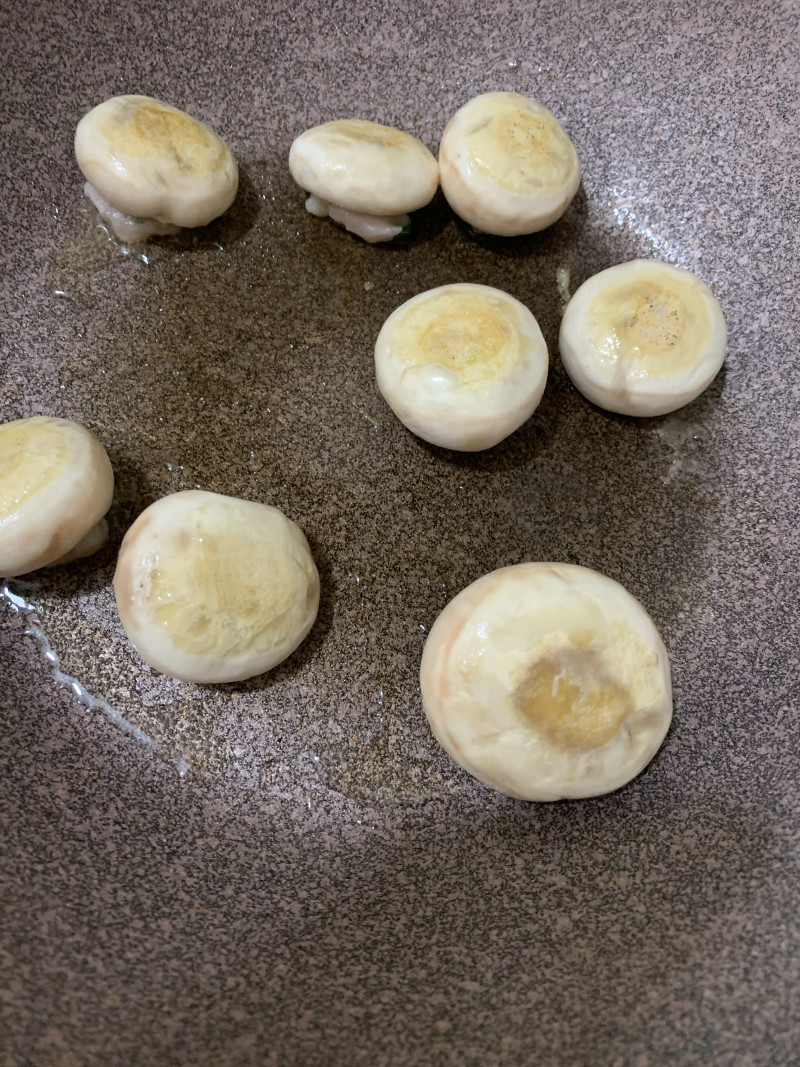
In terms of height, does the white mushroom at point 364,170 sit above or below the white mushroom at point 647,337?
above

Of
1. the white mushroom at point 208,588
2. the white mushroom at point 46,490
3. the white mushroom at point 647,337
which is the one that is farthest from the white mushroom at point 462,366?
the white mushroom at point 46,490

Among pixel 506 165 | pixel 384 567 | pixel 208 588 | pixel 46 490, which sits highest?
pixel 506 165

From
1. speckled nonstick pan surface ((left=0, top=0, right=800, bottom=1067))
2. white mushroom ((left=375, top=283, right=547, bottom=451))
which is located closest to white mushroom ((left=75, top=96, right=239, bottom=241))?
speckled nonstick pan surface ((left=0, top=0, right=800, bottom=1067))

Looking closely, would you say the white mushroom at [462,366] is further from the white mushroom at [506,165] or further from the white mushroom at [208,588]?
the white mushroom at [208,588]

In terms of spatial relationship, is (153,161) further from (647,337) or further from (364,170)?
(647,337)

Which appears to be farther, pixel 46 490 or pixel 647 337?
pixel 647 337

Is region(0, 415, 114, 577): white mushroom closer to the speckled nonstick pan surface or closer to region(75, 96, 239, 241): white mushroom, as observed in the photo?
the speckled nonstick pan surface

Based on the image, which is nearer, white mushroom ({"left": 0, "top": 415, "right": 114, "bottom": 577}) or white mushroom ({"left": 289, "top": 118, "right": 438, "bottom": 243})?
white mushroom ({"left": 0, "top": 415, "right": 114, "bottom": 577})

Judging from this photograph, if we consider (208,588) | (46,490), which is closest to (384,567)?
(208,588)

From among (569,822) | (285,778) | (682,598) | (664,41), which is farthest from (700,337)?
(285,778)
